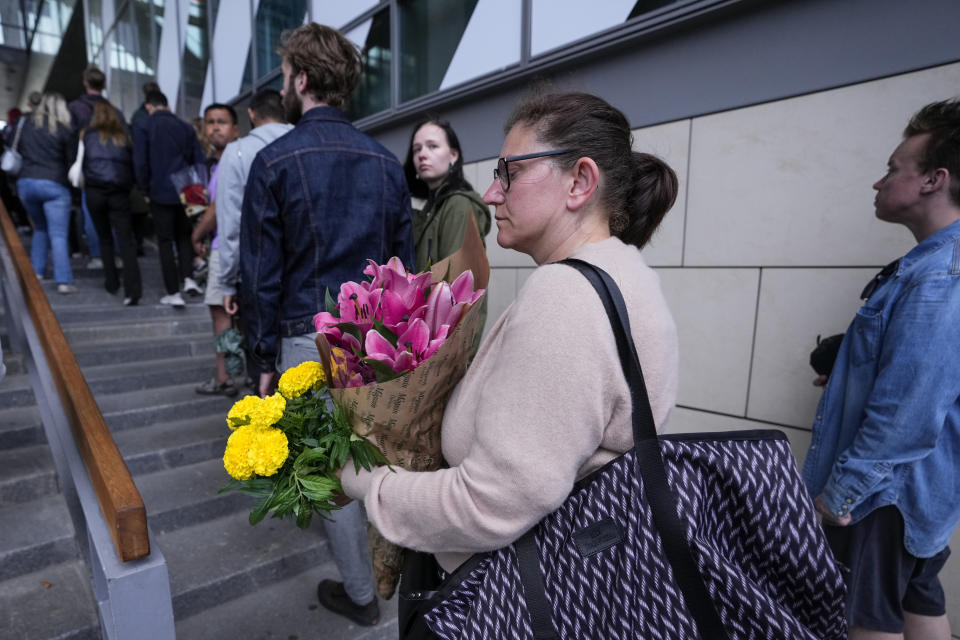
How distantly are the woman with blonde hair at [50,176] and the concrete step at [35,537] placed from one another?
2910 mm

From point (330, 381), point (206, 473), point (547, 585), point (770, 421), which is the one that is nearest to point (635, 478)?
point (547, 585)

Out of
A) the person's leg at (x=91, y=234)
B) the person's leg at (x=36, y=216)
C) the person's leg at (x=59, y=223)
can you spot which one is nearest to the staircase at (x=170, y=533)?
the person's leg at (x=59, y=223)

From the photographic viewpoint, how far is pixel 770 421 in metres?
2.25

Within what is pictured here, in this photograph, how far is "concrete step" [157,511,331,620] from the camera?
7.67 feet

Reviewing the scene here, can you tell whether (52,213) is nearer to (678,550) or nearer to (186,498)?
(186,498)

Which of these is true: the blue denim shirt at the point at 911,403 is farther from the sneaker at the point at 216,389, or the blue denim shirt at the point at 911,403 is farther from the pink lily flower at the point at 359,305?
the sneaker at the point at 216,389

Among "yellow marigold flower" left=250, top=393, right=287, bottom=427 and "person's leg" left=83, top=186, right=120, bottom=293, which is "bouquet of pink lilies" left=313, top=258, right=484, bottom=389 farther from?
"person's leg" left=83, top=186, right=120, bottom=293

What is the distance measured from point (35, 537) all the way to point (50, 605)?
41 centimetres

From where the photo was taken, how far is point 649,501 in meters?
0.73

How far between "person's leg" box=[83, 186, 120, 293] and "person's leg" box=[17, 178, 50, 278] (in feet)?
1.32

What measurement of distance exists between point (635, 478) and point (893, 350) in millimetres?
1097

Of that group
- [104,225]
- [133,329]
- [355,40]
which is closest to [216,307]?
[133,329]

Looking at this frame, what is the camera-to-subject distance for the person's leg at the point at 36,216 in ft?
15.2

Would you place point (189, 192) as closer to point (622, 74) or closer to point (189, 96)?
point (622, 74)
